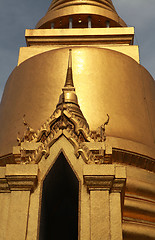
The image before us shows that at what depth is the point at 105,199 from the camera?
4.20m

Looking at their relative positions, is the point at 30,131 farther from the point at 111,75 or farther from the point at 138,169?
the point at 111,75

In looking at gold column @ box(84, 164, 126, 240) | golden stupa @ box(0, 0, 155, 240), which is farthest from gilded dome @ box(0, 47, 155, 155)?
gold column @ box(84, 164, 126, 240)

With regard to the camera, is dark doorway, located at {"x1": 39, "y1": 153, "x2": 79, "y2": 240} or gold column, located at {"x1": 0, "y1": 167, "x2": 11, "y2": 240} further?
dark doorway, located at {"x1": 39, "y1": 153, "x2": 79, "y2": 240}

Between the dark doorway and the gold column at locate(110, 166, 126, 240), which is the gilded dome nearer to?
the dark doorway

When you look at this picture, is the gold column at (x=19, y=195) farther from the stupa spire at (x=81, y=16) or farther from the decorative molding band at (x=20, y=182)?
the stupa spire at (x=81, y=16)

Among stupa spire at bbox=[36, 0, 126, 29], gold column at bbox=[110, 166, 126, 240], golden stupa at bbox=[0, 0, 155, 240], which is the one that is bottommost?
gold column at bbox=[110, 166, 126, 240]

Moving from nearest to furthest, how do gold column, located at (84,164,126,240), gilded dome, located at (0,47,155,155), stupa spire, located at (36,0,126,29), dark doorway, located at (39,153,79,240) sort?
gold column, located at (84,164,126,240) < dark doorway, located at (39,153,79,240) < gilded dome, located at (0,47,155,155) < stupa spire, located at (36,0,126,29)

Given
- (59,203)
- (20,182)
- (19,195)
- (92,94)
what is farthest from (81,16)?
(19,195)

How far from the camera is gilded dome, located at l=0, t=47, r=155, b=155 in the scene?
9.01 m

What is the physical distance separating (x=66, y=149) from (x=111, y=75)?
19.1 ft

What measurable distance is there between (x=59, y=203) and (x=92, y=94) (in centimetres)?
471

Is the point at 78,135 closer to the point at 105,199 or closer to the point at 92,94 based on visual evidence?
the point at 105,199

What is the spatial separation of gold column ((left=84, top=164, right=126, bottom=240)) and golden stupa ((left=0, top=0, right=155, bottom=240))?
1 centimetres

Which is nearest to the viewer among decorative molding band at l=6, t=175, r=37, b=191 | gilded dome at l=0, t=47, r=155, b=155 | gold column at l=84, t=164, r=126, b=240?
gold column at l=84, t=164, r=126, b=240
